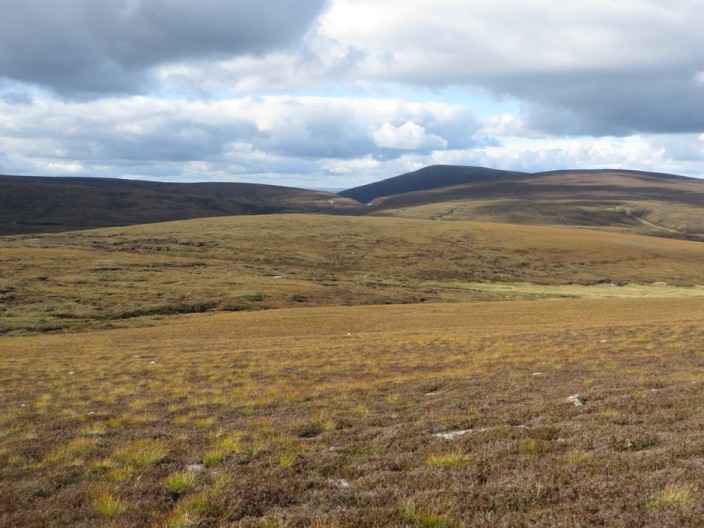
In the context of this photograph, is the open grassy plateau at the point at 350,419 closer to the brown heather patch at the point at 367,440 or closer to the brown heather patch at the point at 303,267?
the brown heather patch at the point at 367,440

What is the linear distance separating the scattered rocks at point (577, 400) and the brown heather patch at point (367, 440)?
9.2 inches

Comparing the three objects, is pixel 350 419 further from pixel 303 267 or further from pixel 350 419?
pixel 303 267

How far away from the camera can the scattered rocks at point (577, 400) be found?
15819mm

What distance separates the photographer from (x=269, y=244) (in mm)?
128625

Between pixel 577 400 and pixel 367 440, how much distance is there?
6.65 metres

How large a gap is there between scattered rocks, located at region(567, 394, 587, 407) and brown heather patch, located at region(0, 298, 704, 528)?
0.23 m

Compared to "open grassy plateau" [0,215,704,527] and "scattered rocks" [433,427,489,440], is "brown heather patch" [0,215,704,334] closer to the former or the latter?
"open grassy plateau" [0,215,704,527]

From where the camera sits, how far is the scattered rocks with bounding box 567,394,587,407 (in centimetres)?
1582

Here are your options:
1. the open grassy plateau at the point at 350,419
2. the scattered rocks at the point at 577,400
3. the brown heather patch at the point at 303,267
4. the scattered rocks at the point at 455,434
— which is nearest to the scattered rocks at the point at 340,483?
the open grassy plateau at the point at 350,419

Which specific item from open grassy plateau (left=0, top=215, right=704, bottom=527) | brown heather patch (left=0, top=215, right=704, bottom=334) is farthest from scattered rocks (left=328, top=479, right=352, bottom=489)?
brown heather patch (left=0, top=215, right=704, bottom=334)

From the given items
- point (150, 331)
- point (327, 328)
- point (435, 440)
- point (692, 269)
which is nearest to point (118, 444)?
point (435, 440)

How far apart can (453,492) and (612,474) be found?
296 cm

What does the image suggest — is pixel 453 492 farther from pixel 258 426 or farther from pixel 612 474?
pixel 258 426

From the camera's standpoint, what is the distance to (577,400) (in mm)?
16141
